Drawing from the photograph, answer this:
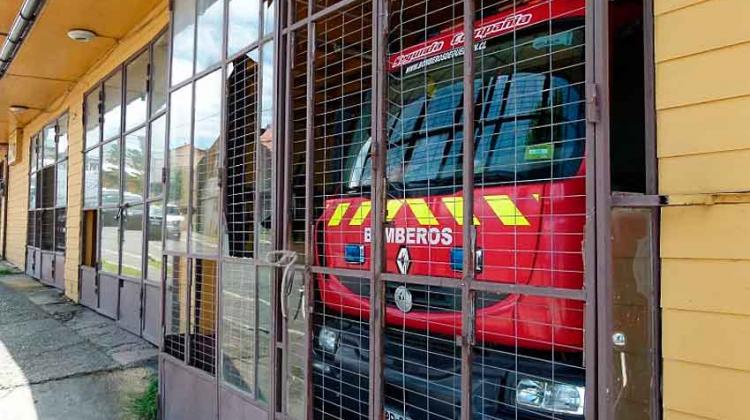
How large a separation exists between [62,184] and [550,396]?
9498 millimetres

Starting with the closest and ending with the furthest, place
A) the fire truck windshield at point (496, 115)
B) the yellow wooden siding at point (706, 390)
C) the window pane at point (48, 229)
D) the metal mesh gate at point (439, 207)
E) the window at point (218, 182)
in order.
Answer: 1. the yellow wooden siding at point (706, 390)
2. the metal mesh gate at point (439, 207)
3. the fire truck windshield at point (496, 115)
4. the window at point (218, 182)
5. the window pane at point (48, 229)

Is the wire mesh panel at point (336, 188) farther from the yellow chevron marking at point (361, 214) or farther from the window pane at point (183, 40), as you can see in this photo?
the window pane at point (183, 40)

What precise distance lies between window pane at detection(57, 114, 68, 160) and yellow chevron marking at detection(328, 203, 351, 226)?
8.13 meters

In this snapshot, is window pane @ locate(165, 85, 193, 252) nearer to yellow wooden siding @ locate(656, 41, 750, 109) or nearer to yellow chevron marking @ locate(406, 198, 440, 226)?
yellow chevron marking @ locate(406, 198, 440, 226)

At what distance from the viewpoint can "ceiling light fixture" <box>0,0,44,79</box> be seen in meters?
4.98

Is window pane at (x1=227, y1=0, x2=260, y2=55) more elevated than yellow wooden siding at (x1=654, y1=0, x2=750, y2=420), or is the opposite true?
window pane at (x1=227, y1=0, x2=260, y2=55)

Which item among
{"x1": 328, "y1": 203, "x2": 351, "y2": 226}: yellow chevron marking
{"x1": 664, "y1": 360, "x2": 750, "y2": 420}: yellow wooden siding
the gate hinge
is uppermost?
the gate hinge

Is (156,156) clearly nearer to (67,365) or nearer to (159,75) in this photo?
(159,75)

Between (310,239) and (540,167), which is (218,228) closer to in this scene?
(310,239)

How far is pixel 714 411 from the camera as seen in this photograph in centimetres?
153

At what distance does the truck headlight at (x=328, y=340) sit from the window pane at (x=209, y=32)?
1.84m

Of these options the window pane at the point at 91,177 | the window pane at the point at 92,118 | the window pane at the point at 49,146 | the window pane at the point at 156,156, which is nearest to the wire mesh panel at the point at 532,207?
the window pane at the point at 156,156

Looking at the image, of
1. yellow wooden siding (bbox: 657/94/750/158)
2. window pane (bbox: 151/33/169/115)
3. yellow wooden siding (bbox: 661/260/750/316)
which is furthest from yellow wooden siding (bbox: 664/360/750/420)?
window pane (bbox: 151/33/169/115)

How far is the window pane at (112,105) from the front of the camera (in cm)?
691
